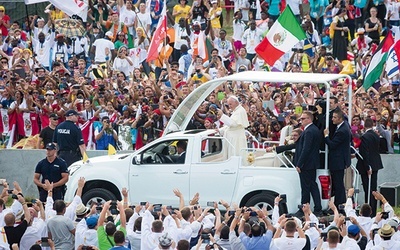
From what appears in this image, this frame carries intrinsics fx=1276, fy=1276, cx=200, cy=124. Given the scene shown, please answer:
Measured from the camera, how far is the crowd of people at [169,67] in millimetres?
25609

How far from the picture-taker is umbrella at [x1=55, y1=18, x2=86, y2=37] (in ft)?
111

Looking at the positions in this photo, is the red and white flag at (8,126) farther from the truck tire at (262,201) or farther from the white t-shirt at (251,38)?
the white t-shirt at (251,38)

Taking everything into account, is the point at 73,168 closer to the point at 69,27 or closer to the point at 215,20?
the point at 69,27

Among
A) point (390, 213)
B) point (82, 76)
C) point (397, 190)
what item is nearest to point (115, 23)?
point (82, 76)

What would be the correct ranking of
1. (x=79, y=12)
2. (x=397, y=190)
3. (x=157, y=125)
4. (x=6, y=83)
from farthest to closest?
1. (x=79, y=12)
2. (x=6, y=83)
3. (x=157, y=125)
4. (x=397, y=190)

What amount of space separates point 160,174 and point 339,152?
10.1 feet

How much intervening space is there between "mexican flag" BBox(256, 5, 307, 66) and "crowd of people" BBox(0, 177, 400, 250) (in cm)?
852

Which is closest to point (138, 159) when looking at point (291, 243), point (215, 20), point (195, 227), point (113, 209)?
point (113, 209)

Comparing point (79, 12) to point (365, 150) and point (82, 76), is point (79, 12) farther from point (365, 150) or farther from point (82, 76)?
point (365, 150)

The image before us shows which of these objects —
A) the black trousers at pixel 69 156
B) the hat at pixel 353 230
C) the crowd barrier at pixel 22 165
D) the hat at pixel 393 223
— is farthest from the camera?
the crowd barrier at pixel 22 165

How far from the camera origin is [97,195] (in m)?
22.2

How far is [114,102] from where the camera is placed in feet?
88.9

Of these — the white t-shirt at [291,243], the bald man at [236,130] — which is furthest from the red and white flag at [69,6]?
the white t-shirt at [291,243]

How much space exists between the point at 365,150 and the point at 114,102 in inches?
262
